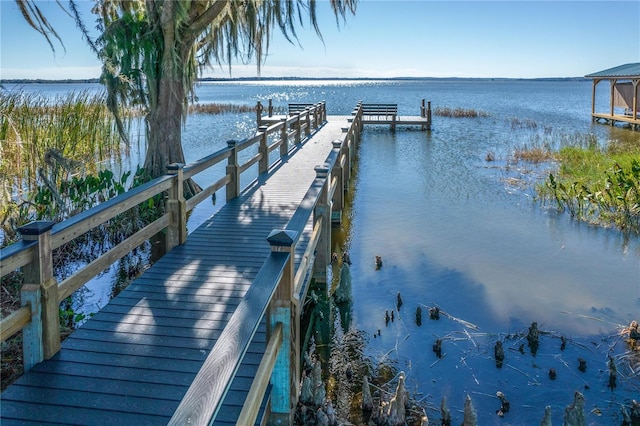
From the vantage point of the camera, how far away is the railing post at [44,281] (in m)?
3.76

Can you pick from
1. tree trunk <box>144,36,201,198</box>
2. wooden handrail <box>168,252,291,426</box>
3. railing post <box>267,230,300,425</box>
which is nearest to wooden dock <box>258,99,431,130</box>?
tree trunk <box>144,36,201,198</box>

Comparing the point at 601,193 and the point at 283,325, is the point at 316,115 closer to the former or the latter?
the point at 601,193

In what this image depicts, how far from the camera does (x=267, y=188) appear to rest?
10.6 metres

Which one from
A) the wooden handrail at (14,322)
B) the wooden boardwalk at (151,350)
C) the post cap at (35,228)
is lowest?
the wooden boardwalk at (151,350)

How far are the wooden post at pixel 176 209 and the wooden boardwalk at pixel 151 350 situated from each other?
158 mm

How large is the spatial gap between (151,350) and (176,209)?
2.82m

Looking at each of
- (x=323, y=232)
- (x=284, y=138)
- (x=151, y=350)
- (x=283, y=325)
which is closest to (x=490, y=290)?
(x=323, y=232)

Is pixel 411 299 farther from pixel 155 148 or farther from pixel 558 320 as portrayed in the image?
pixel 155 148

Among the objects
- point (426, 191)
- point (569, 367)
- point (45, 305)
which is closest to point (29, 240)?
point (45, 305)

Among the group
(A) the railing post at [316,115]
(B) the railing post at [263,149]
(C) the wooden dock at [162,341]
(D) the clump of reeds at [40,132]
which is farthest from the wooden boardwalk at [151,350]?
(A) the railing post at [316,115]

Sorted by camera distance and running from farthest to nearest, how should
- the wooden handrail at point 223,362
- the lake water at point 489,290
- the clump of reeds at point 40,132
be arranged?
the clump of reeds at point 40,132, the lake water at point 489,290, the wooden handrail at point 223,362

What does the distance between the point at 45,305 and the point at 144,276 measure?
1.88m

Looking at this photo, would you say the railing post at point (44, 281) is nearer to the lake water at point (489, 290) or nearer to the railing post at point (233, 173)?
the lake water at point (489, 290)

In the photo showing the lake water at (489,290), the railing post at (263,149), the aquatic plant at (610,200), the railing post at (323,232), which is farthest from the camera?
the railing post at (263,149)
